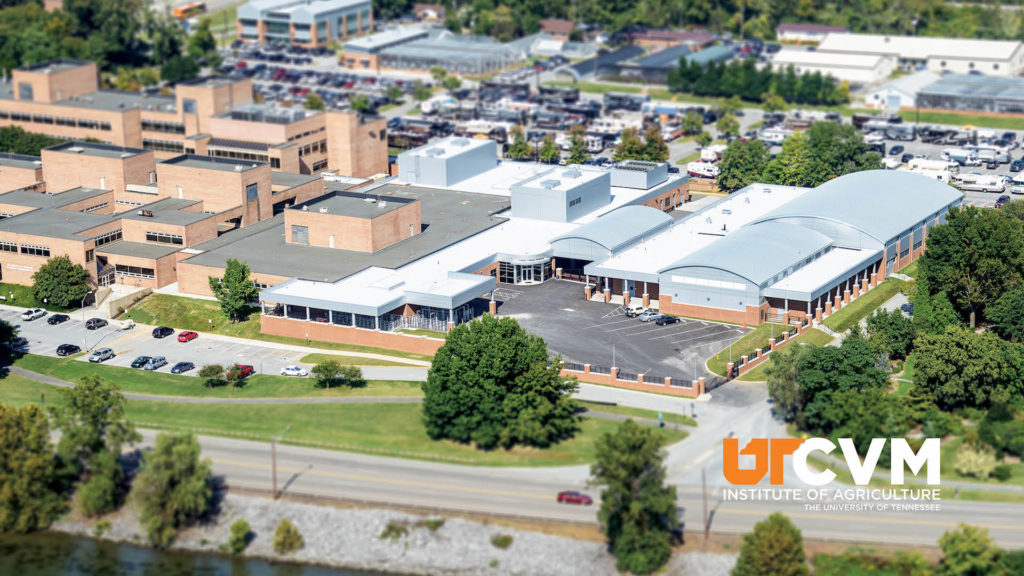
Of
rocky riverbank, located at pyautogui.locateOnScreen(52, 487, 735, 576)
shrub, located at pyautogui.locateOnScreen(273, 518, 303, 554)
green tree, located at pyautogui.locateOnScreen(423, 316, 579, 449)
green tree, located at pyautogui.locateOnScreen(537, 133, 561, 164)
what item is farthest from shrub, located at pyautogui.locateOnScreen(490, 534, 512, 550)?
green tree, located at pyautogui.locateOnScreen(537, 133, 561, 164)

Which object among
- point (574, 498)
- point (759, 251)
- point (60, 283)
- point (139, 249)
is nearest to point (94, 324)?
point (60, 283)

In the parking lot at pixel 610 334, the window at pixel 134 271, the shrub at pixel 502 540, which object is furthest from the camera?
the window at pixel 134 271

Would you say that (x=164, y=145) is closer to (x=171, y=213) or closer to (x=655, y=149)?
(x=171, y=213)

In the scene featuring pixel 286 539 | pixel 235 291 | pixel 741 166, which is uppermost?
pixel 741 166

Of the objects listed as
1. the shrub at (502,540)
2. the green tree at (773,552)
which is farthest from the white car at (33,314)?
the green tree at (773,552)

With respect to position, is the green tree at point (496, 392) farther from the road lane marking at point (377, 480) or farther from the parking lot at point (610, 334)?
the parking lot at point (610, 334)

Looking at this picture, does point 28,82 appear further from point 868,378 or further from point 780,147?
point 868,378

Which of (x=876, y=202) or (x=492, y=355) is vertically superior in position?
(x=876, y=202)
